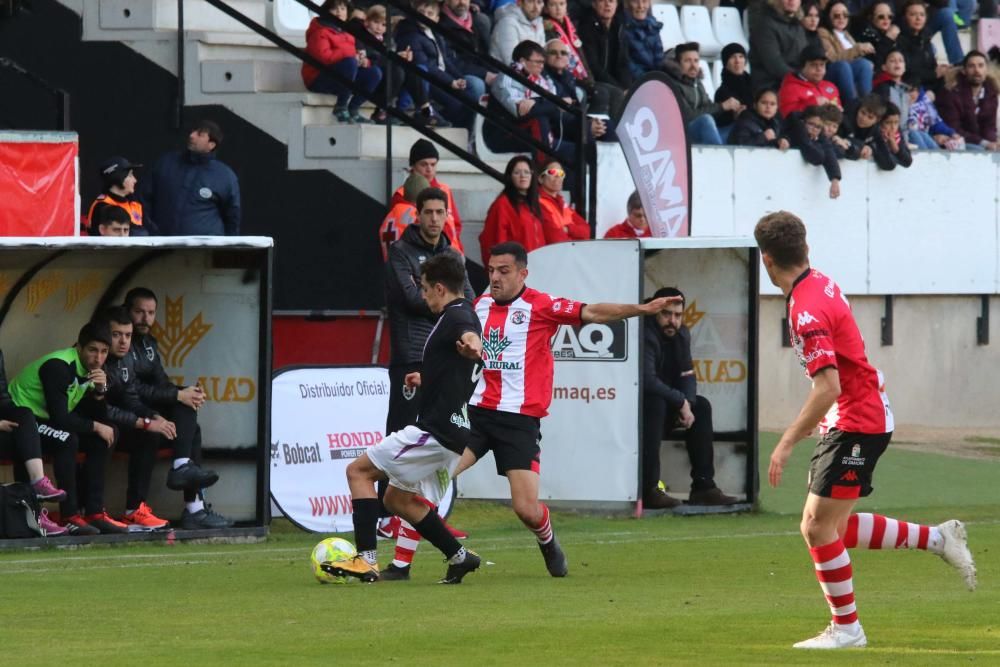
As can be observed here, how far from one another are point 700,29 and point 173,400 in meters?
11.8

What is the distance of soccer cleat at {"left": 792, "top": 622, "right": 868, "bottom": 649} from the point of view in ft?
27.8

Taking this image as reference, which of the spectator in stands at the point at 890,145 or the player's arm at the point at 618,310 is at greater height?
the spectator in stands at the point at 890,145

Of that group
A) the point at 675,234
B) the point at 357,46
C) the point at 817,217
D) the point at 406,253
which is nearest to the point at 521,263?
the point at 406,253

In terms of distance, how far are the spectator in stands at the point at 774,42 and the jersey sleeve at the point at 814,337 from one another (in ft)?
44.6

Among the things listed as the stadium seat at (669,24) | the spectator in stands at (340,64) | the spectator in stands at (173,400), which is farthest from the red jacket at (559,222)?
the stadium seat at (669,24)

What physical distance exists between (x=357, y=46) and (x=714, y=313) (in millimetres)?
4209

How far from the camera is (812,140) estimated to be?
21.4 metres

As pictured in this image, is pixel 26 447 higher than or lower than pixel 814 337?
lower

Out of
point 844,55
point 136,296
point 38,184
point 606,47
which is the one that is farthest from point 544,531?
point 844,55

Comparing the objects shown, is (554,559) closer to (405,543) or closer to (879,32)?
(405,543)

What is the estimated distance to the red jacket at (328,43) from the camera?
711 inches

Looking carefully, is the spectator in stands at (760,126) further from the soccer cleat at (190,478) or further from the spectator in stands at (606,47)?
the soccer cleat at (190,478)

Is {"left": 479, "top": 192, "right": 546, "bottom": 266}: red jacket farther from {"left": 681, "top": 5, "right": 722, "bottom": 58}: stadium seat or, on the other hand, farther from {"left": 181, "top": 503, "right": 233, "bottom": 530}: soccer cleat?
{"left": 681, "top": 5, "right": 722, "bottom": 58}: stadium seat

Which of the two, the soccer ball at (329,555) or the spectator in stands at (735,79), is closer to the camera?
the soccer ball at (329,555)
